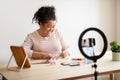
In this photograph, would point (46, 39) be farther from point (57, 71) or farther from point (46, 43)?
point (57, 71)

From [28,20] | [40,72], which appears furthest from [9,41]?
[40,72]

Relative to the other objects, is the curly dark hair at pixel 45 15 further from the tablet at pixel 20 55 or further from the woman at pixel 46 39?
the tablet at pixel 20 55

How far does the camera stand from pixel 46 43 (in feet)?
7.38

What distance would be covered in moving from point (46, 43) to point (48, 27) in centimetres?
20

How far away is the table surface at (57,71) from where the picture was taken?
57.3 inches

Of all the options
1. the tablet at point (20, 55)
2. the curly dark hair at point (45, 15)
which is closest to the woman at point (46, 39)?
the curly dark hair at point (45, 15)

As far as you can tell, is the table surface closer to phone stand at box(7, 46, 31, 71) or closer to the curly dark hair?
phone stand at box(7, 46, 31, 71)

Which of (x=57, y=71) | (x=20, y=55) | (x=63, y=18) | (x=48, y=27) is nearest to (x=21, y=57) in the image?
(x=20, y=55)

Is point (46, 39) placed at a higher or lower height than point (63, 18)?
Result: lower

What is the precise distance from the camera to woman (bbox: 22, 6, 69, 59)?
84.5 inches

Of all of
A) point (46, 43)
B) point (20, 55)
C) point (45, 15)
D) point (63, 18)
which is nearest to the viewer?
point (20, 55)

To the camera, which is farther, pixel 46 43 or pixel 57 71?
pixel 46 43

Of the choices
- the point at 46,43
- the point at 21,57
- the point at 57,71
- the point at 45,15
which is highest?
the point at 45,15

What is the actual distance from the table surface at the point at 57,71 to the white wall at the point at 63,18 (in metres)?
0.83
